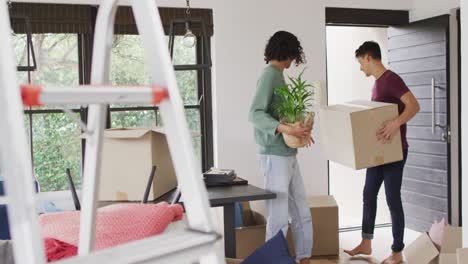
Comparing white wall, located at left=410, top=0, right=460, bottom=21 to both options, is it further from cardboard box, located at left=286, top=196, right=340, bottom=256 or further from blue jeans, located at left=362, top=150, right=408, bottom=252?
cardboard box, located at left=286, top=196, right=340, bottom=256

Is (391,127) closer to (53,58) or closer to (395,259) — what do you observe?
(395,259)

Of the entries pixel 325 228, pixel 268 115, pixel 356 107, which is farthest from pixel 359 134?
pixel 325 228

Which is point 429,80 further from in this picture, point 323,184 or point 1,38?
point 1,38

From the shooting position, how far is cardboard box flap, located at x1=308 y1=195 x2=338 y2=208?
13.5ft

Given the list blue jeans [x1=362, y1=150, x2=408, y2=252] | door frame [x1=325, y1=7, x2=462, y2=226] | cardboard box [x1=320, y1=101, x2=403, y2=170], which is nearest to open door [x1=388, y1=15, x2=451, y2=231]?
door frame [x1=325, y1=7, x2=462, y2=226]

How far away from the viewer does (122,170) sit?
2746mm

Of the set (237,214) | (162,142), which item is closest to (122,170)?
(162,142)

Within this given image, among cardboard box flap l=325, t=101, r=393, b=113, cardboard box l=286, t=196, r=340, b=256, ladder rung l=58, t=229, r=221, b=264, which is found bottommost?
cardboard box l=286, t=196, r=340, b=256

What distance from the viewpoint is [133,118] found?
427 cm

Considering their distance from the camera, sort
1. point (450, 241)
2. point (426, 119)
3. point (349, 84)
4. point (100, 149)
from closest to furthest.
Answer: point (100, 149) < point (450, 241) < point (426, 119) < point (349, 84)

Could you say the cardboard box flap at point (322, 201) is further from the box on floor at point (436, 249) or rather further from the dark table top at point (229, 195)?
the dark table top at point (229, 195)

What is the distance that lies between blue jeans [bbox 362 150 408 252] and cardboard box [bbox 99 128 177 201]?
5.54ft

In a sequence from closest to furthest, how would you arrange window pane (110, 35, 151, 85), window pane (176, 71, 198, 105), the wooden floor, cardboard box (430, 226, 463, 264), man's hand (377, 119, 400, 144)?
cardboard box (430, 226, 463, 264)
man's hand (377, 119, 400, 144)
the wooden floor
window pane (110, 35, 151, 85)
window pane (176, 71, 198, 105)

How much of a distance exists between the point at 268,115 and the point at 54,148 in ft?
5.57
